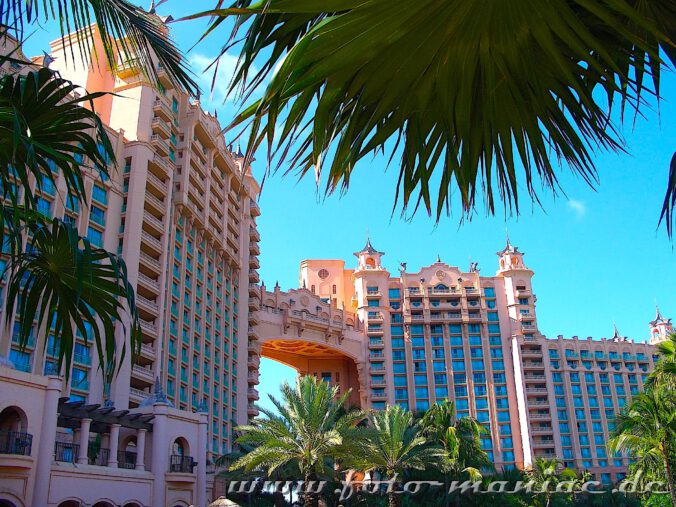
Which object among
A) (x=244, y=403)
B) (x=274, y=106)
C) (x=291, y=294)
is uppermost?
(x=291, y=294)

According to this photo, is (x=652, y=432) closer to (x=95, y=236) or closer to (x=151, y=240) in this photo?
(x=151, y=240)

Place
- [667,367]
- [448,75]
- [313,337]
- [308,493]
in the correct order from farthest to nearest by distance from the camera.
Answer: [313,337] < [308,493] < [667,367] < [448,75]

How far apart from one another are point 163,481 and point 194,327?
25033 millimetres

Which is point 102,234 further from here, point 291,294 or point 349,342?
point 349,342

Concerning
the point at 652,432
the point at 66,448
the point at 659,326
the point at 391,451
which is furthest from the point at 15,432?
the point at 659,326

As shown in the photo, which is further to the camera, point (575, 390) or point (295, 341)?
point (575, 390)

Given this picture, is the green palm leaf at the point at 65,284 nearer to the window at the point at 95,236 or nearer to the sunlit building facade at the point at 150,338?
the sunlit building facade at the point at 150,338

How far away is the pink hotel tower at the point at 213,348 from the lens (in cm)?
2942

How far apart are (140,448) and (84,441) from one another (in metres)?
3.80

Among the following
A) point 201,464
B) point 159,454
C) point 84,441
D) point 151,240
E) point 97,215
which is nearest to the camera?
point 84,441

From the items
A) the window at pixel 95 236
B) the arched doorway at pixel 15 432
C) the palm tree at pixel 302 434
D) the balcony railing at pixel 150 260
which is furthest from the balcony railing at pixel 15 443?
the balcony railing at pixel 150 260

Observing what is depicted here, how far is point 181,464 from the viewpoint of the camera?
113ft

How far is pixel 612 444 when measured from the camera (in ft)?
109

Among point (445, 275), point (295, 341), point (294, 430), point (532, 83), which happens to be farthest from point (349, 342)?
point (532, 83)
